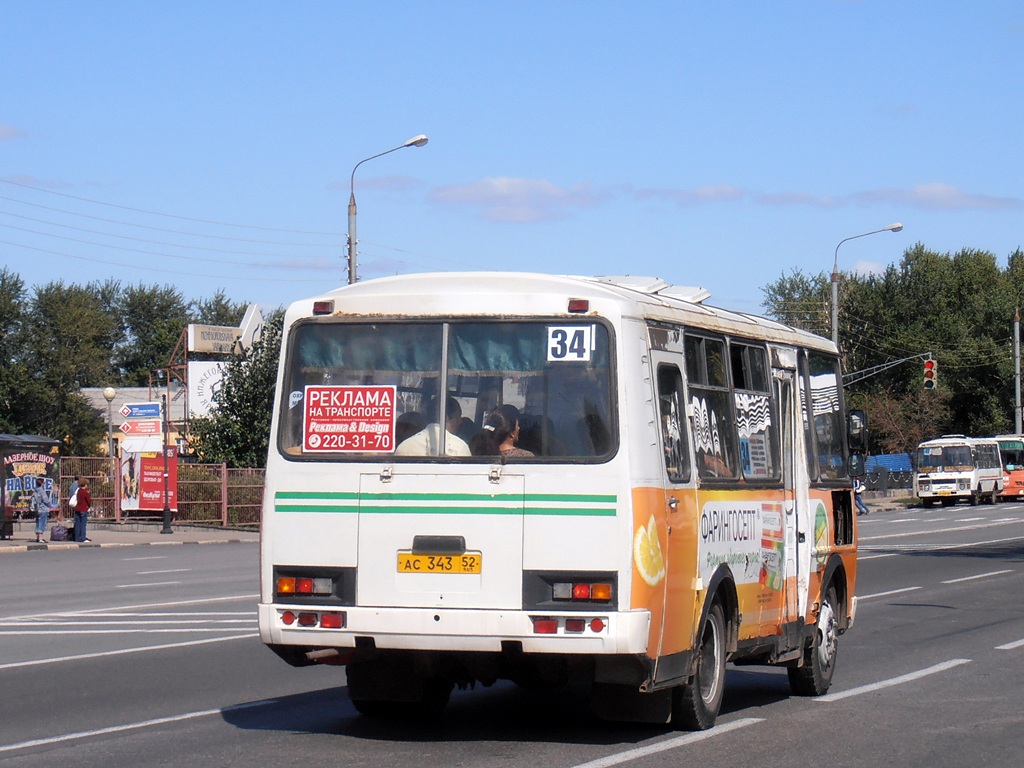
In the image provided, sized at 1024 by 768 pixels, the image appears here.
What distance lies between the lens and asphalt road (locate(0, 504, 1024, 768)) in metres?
8.42

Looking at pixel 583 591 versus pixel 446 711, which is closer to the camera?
pixel 583 591

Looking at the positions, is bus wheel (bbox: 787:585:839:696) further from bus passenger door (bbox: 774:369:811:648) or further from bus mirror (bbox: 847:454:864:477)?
bus mirror (bbox: 847:454:864:477)

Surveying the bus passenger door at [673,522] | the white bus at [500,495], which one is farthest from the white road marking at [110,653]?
the bus passenger door at [673,522]

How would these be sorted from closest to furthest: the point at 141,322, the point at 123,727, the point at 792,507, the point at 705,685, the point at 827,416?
1. the point at 705,685
2. the point at 123,727
3. the point at 792,507
4. the point at 827,416
5. the point at 141,322

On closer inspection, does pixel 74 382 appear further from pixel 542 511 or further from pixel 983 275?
pixel 542 511

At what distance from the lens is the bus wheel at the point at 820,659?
1118 centimetres

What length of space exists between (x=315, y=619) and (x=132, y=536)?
32.2 m

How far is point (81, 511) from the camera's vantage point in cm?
3594

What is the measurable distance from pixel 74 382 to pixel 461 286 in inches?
3484

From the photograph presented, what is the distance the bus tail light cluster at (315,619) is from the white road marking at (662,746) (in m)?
1.54

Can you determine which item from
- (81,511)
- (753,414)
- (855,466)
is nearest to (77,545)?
(81,511)

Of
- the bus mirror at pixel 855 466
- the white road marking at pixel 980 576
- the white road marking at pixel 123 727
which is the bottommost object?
the white road marking at pixel 123 727

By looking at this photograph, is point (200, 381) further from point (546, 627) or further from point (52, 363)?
point (546, 627)

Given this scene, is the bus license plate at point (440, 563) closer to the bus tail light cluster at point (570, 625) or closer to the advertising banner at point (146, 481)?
the bus tail light cluster at point (570, 625)
